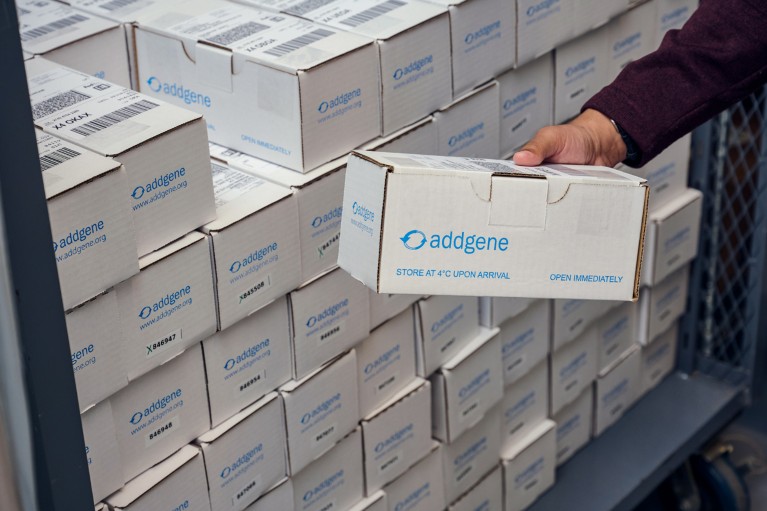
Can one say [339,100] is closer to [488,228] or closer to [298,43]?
[298,43]

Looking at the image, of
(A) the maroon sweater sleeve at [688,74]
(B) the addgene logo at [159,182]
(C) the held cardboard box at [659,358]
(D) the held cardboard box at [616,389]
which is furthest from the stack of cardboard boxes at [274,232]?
(C) the held cardboard box at [659,358]

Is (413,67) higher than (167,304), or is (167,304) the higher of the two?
(413,67)

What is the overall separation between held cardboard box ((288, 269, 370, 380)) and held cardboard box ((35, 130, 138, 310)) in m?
0.39

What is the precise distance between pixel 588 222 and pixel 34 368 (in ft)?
2.45

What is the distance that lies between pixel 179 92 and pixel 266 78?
222 millimetres

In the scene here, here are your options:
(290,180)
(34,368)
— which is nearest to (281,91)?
(290,180)

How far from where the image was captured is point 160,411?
1662 millimetres

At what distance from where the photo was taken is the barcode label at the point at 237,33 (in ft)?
5.81

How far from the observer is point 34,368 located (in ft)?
3.88

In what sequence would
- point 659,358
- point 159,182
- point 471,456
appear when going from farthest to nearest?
point 659,358 → point 471,456 → point 159,182

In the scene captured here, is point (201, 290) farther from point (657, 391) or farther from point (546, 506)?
point (657, 391)

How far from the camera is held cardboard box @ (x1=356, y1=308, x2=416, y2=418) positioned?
78.5 inches

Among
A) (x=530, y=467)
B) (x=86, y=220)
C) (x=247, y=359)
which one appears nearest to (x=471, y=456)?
(x=530, y=467)

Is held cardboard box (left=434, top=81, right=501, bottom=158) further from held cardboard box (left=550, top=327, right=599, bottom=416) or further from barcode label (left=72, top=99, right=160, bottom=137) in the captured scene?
held cardboard box (left=550, top=327, right=599, bottom=416)
